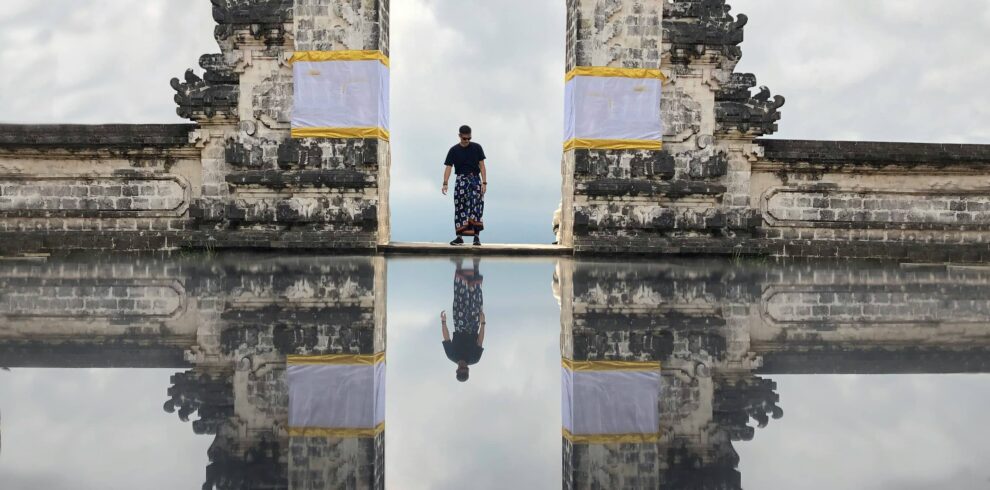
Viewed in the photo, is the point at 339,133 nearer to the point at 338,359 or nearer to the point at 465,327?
the point at 465,327

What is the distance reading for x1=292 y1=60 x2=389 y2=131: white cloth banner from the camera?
12203mm

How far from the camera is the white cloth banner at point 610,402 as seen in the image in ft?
9.15

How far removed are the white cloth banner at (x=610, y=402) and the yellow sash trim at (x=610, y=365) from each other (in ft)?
0.15

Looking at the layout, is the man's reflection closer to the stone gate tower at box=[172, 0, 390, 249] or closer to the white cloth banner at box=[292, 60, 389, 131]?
the stone gate tower at box=[172, 0, 390, 249]

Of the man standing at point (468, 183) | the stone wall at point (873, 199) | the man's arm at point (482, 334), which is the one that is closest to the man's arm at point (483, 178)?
the man standing at point (468, 183)

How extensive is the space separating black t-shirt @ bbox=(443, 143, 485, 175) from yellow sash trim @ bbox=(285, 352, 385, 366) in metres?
8.79

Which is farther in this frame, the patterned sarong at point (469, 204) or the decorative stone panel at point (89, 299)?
the patterned sarong at point (469, 204)

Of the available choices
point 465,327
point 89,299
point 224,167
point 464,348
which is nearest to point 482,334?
point 465,327

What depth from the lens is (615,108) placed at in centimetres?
1236

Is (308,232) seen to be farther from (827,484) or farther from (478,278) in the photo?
(827,484)

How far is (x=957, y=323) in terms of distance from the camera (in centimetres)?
543

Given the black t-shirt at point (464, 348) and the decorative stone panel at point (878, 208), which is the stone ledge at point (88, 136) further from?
the black t-shirt at point (464, 348)

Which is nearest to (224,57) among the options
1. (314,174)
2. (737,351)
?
(314,174)

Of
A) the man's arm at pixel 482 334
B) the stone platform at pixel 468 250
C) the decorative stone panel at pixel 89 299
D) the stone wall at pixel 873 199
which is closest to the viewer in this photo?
the man's arm at pixel 482 334
